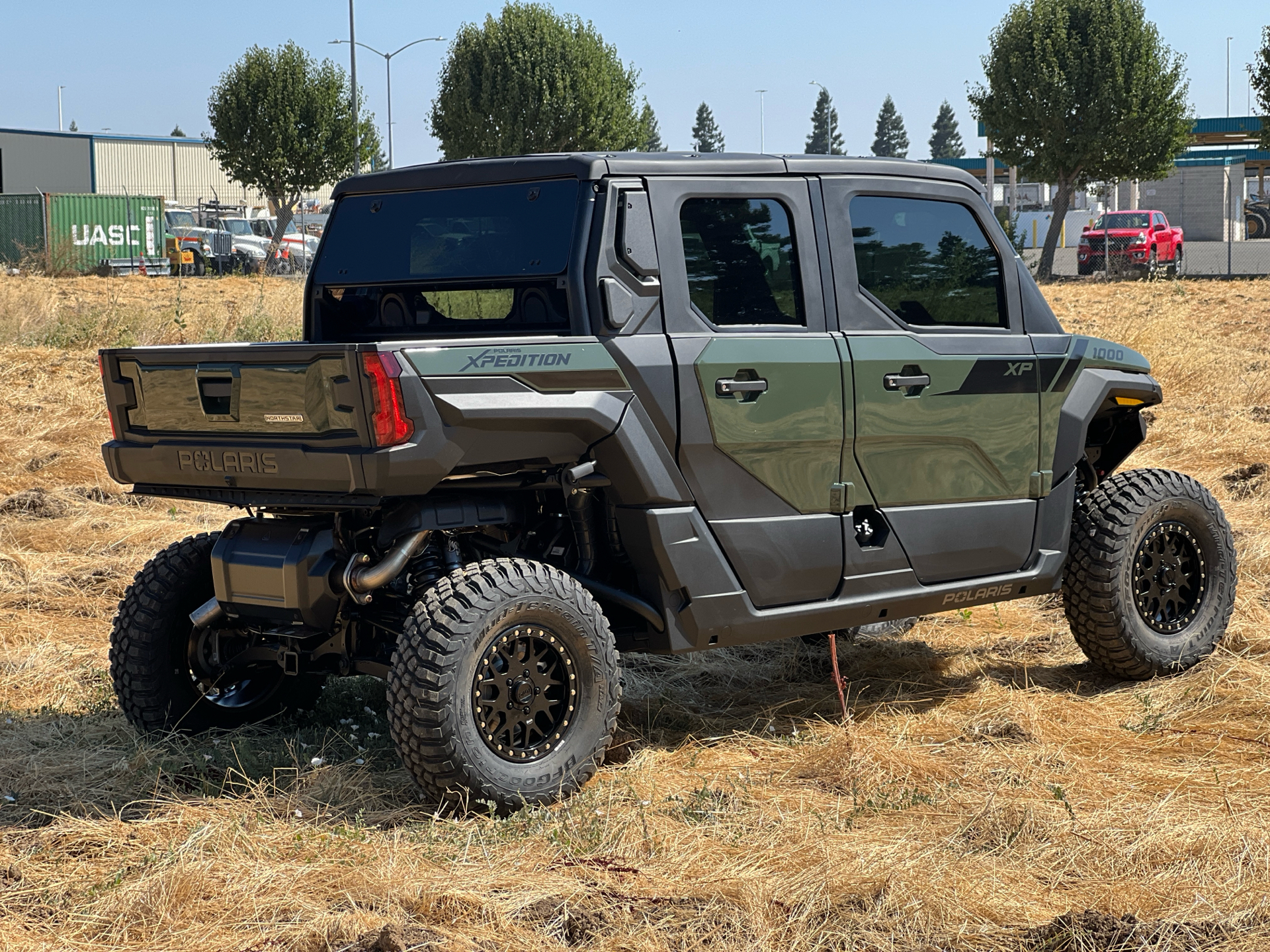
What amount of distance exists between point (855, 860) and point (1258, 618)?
3740mm

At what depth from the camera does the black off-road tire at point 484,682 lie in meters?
4.37

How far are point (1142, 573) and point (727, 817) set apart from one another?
2.65 m

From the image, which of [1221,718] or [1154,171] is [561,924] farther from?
[1154,171]

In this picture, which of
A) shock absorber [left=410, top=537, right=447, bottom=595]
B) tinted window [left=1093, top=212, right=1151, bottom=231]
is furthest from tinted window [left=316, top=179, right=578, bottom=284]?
tinted window [left=1093, top=212, right=1151, bottom=231]

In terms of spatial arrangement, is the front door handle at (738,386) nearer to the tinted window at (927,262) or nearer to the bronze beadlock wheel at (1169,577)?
the tinted window at (927,262)

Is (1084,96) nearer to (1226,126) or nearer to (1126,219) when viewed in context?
(1126,219)

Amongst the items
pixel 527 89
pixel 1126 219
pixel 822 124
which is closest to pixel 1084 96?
pixel 1126 219

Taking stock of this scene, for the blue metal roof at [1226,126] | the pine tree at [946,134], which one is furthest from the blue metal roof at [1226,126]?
the pine tree at [946,134]

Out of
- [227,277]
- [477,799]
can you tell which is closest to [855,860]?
[477,799]

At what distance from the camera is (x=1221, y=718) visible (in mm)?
5551

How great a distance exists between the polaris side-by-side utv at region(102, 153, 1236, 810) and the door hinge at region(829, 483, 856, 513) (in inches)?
0.5

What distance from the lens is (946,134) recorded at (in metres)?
150

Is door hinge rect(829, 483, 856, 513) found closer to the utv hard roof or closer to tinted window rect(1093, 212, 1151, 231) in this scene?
the utv hard roof

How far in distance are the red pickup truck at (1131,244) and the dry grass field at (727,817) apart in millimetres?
30055
